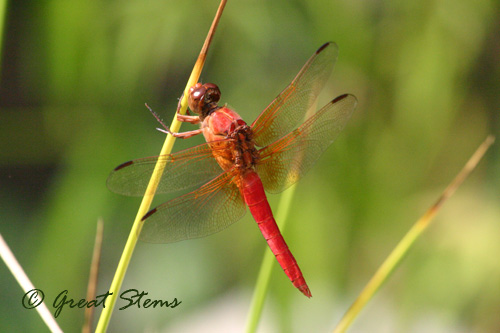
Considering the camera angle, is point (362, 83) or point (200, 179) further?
point (362, 83)

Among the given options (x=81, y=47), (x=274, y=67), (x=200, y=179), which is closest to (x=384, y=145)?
(x=274, y=67)

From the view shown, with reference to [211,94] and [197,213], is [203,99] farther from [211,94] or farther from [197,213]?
[197,213]

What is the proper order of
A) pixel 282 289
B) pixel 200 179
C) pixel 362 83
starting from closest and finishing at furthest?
1. pixel 200 179
2. pixel 282 289
3. pixel 362 83

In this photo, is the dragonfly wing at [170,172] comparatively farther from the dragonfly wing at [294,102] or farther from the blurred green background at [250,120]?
the blurred green background at [250,120]

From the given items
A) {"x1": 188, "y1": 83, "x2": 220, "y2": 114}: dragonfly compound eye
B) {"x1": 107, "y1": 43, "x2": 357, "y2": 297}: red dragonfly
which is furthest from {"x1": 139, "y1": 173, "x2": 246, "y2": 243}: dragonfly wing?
{"x1": 188, "y1": 83, "x2": 220, "y2": 114}: dragonfly compound eye

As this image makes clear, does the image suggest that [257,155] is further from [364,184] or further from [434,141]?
[434,141]

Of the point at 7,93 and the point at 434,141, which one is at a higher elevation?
the point at 7,93

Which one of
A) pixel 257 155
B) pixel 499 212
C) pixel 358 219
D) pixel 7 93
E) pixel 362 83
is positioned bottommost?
pixel 499 212
